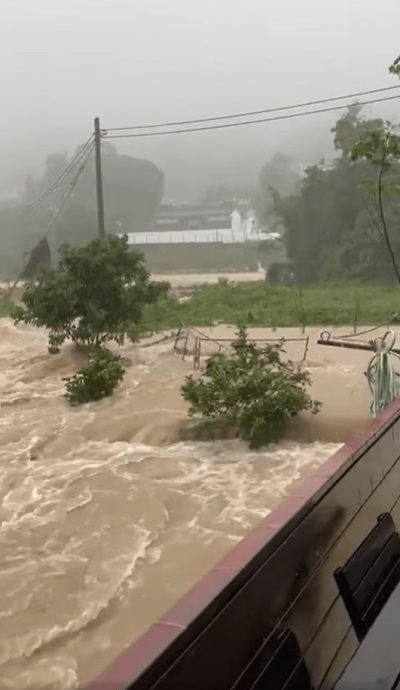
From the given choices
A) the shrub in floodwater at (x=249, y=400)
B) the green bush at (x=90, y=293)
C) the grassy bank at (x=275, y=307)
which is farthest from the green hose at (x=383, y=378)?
the grassy bank at (x=275, y=307)

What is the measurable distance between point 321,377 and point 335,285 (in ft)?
23.7

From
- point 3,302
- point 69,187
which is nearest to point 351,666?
point 3,302

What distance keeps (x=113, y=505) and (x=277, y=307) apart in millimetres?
7252

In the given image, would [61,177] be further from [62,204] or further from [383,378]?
[383,378]

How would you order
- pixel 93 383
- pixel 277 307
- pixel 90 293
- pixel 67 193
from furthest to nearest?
pixel 67 193 → pixel 277 307 → pixel 90 293 → pixel 93 383

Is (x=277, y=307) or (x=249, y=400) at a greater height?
(x=277, y=307)

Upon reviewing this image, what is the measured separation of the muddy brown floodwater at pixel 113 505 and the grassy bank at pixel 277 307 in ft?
10.6

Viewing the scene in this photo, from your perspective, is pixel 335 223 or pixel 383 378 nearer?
pixel 383 378

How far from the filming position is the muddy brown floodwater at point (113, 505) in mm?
2572

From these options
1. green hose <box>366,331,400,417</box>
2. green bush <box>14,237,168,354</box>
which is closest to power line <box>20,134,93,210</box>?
green bush <box>14,237,168,354</box>

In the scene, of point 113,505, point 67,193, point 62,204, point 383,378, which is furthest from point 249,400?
point 62,204

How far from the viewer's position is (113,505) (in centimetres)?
377

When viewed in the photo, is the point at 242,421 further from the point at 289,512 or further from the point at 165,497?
the point at 289,512

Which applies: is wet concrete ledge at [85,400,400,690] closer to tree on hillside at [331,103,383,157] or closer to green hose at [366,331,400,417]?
green hose at [366,331,400,417]
